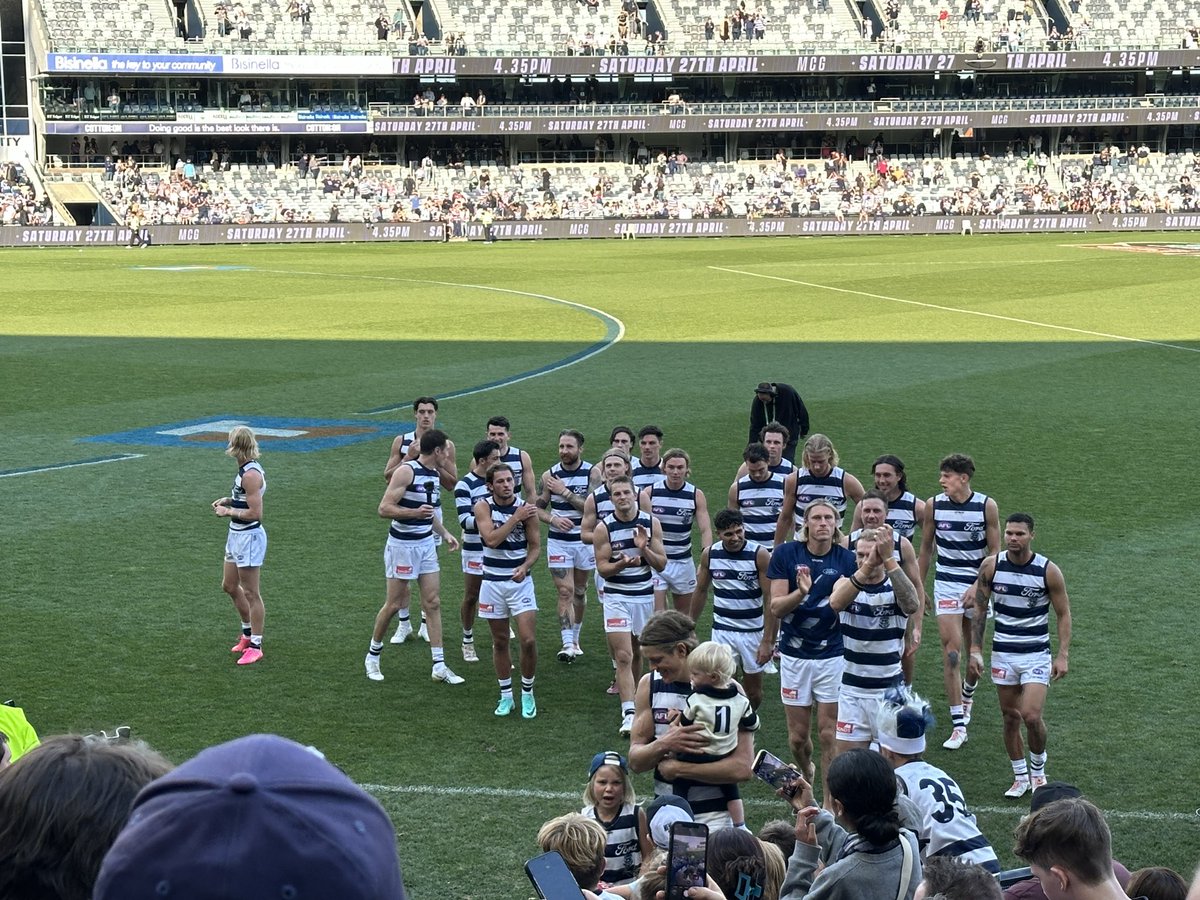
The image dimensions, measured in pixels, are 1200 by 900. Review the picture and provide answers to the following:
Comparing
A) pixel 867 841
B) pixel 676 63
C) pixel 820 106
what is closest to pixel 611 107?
pixel 676 63

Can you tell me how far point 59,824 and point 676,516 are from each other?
982 cm

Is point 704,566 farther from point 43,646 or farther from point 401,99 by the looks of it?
point 401,99

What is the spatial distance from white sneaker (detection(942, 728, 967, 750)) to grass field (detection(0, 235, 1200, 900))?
0.12m

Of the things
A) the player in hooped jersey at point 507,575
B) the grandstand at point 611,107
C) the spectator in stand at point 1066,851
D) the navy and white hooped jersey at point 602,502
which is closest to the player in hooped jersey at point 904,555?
the navy and white hooped jersey at point 602,502

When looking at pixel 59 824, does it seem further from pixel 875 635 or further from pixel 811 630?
pixel 811 630

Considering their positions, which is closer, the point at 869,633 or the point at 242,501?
the point at 869,633

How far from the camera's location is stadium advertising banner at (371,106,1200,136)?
2945 inches

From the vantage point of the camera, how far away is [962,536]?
37.4 ft

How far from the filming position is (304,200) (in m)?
70.5

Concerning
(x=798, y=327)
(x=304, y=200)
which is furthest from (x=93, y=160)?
(x=798, y=327)

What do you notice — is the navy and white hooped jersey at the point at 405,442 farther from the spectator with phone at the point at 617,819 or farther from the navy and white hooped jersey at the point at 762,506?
the spectator with phone at the point at 617,819

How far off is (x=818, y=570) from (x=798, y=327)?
83.2 ft

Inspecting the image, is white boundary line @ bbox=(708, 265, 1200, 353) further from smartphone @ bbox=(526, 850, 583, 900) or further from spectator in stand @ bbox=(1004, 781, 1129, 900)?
smartphone @ bbox=(526, 850, 583, 900)

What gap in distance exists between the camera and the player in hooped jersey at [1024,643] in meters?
9.66
